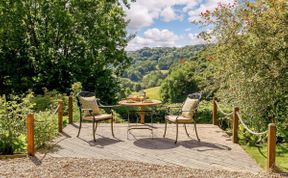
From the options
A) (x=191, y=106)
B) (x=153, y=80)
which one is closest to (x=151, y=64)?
(x=153, y=80)

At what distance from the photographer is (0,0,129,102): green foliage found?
46.4ft

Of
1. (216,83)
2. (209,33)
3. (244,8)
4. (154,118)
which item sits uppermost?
(244,8)

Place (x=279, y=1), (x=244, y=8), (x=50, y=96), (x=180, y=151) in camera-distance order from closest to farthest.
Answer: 1. (x=180, y=151)
2. (x=279, y=1)
3. (x=244, y=8)
4. (x=50, y=96)

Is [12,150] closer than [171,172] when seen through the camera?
No

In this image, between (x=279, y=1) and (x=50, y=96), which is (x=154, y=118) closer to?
(x=50, y=96)

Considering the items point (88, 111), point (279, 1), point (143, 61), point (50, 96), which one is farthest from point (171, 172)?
point (143, 61)

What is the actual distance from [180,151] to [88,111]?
2.21 metres

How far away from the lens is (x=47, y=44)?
47.7ft

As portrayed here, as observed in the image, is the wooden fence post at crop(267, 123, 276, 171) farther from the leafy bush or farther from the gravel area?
the leafy bush

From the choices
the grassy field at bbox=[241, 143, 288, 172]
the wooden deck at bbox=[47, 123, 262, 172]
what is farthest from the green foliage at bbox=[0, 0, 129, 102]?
the grassy field at bbox=[241, 143, 288, 172]

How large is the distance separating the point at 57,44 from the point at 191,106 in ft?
32.9

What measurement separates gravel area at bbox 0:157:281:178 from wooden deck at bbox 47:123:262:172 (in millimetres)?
279

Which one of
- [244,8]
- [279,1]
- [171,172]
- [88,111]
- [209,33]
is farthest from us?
[209,33]

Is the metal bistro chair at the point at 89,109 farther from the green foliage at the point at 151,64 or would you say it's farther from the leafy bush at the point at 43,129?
the green foliage at the point at 151,64
